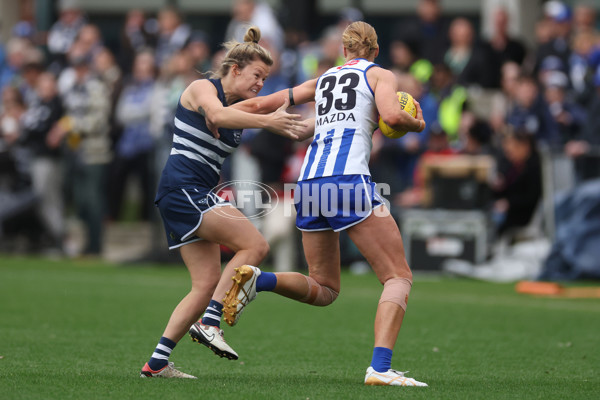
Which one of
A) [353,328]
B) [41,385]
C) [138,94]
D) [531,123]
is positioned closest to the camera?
[41,385]

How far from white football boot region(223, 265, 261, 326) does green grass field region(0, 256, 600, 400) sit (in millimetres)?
420

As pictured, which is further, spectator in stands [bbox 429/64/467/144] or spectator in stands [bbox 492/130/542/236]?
spectator in stands [bbox 429/64/467/144]

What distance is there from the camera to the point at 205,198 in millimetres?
6504

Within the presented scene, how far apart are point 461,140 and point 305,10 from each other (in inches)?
263

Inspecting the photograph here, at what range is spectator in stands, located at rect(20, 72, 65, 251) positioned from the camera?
1742cm

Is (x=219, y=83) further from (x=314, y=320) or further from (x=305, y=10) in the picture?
(x=305, y=10)

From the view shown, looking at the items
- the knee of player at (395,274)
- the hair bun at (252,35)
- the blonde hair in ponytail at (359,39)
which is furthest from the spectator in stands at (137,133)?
the knee of player at (395,274)

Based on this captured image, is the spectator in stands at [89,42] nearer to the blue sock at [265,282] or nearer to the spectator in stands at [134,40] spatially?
the spectator in stands at [134,40]

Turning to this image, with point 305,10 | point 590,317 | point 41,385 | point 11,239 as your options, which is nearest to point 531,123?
point 590,317

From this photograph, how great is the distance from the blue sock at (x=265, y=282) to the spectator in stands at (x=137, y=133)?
1021cm

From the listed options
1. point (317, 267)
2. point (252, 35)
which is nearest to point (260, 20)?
point (252, 35)

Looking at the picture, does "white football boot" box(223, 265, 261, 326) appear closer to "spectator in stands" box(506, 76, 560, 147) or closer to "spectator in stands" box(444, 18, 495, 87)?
"spectator in stands" box(506, 76, 560, 147)

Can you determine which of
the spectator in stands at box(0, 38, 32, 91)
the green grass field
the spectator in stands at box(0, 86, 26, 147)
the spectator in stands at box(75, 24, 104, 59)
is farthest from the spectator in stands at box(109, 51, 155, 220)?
the spectator in stands at box(0, 38, 32, 91)

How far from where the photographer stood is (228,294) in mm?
6133
